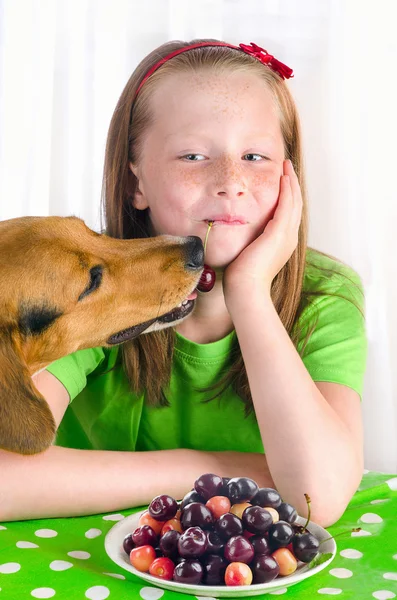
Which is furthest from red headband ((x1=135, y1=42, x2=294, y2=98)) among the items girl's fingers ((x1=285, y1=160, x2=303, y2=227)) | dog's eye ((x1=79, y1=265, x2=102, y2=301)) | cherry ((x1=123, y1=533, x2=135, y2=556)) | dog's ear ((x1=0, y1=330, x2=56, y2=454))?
cherry ((x1=123, y1=533, x2=135, y2=556))

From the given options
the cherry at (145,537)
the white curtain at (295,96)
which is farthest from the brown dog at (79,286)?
the white curtain at (295,96)

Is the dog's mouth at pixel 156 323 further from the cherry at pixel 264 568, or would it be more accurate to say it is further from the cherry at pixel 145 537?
the cherry at pixel 264 568

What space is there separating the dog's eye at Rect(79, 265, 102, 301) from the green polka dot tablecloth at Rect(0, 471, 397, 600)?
1.34 feet

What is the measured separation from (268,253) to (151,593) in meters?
0.73

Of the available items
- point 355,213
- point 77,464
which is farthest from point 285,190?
point 355,213

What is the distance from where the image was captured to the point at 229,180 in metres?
1.55

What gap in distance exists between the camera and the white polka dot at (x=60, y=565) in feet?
3.73

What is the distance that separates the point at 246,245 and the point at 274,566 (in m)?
0.75

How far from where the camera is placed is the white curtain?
8.60 feet

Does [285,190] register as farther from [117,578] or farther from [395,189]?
[395,189]

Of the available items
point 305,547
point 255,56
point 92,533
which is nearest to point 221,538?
point 305,547

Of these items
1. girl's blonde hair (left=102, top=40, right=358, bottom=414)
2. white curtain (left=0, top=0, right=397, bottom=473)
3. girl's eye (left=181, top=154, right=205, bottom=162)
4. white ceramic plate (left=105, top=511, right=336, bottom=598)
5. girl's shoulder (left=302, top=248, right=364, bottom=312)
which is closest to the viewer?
white ceramic plate (left=105, top=511, right=336, bottom=598)

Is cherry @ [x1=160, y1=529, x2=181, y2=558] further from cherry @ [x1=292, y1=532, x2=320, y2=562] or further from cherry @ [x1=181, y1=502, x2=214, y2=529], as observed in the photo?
cherry @ [x1=292, y1=532, x2=320, y2=562]

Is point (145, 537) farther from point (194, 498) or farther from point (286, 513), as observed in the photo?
point (286, 513)
